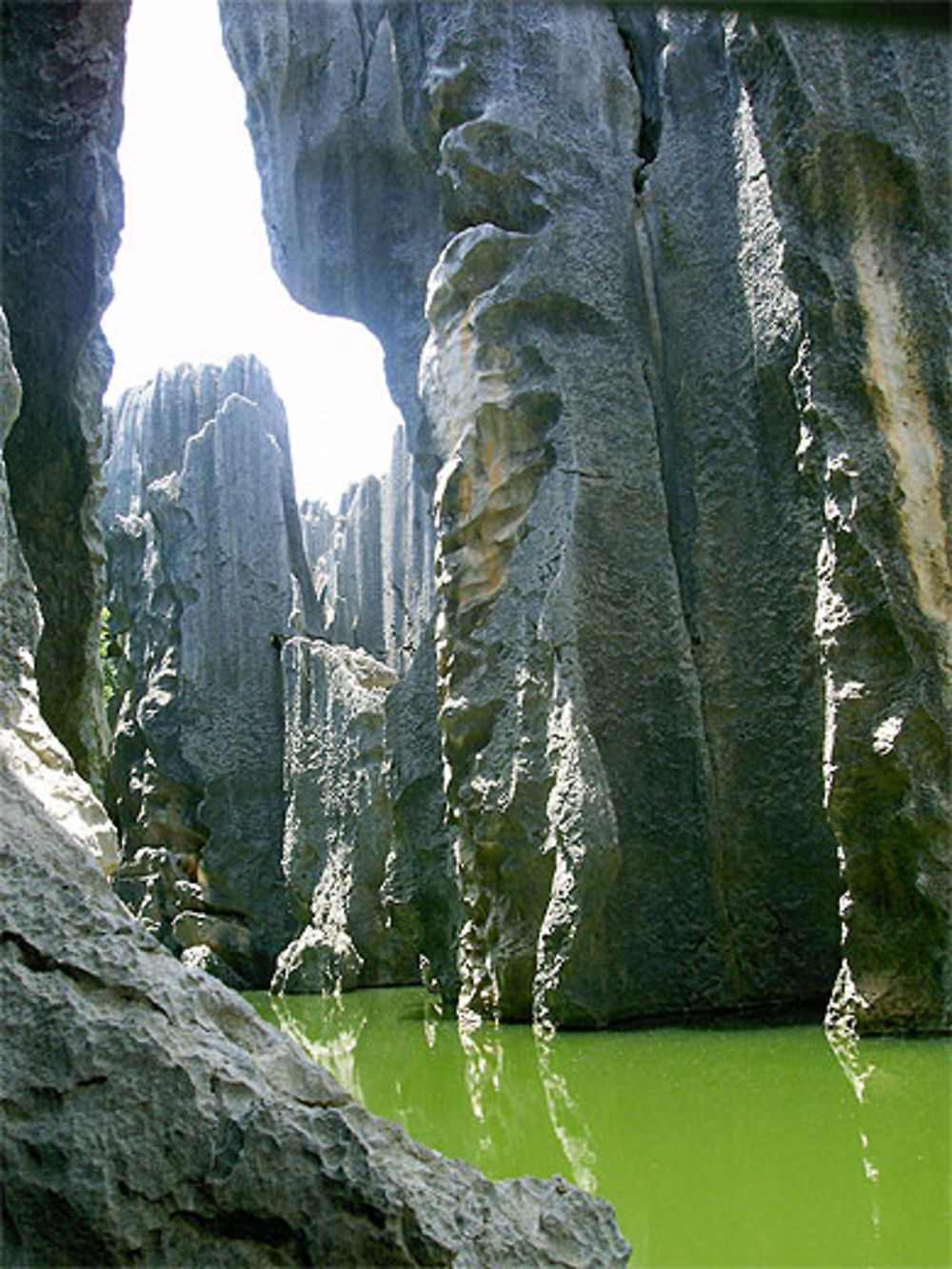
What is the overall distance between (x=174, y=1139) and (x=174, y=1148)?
1 cm

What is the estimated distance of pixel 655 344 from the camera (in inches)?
306

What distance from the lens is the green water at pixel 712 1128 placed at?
8.48ft

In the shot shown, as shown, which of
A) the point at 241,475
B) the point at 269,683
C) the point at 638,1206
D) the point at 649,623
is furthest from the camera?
the point at 241,475

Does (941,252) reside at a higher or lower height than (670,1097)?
higher

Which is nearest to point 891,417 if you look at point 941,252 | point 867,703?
point 941,252

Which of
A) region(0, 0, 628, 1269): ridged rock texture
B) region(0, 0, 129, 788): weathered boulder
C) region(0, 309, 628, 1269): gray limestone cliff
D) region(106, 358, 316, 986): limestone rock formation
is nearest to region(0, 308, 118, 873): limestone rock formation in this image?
region(0, 0, 628, 1269): ridged rock texture

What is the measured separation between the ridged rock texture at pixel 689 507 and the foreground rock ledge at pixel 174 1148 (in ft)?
13.4

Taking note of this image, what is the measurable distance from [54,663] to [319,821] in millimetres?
6795

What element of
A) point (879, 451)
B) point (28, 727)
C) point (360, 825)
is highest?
point (879, 451)

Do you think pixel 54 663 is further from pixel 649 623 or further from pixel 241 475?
pixel 241 475

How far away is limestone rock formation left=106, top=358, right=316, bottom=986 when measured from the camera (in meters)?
13.5

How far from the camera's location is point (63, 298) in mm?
5484

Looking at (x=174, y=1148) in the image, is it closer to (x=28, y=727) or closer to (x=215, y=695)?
(x=28, y=727)

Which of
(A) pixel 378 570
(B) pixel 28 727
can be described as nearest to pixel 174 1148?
(B) pixel 28 727
